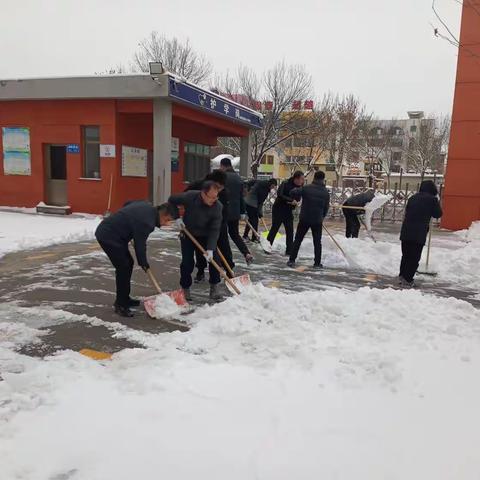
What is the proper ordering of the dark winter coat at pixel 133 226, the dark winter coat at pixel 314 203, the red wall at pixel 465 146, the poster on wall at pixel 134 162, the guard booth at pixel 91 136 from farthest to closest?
the red wall at pixel 465 146 < the poster on wall at pixel 134 162 < the guard booth at pixel 91 136 < the dark winter coat at pixel 314 203 < the dark winter coat at pixel 133 226

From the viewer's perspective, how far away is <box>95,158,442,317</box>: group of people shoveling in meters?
4.60

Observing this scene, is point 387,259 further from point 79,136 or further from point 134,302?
point 79,136

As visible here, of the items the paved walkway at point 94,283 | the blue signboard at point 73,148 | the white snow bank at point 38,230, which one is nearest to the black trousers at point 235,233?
the paved walkway at point 94,283

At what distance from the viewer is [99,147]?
515 inches

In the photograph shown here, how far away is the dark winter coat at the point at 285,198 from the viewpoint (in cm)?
846

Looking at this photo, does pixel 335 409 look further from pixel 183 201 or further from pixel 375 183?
pixel 375 183

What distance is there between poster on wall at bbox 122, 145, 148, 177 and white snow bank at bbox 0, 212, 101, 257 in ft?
5.87

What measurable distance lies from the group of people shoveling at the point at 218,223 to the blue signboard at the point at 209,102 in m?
4.02

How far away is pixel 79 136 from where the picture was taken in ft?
43.1

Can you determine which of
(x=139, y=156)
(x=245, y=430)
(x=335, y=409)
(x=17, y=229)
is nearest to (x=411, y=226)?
(x=335, y=409)

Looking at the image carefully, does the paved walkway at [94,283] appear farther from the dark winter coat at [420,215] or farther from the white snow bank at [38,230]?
the dark winter coat at [420,215]

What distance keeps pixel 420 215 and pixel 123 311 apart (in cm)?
455

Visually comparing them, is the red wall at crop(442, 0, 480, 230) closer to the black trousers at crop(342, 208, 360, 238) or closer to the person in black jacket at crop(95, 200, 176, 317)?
the black trousers at crop(342, 208, 360, 238)

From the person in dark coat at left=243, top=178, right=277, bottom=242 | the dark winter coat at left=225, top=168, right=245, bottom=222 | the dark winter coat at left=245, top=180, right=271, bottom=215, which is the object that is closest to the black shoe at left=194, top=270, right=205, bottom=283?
the dark winter coat at left=225, top=168, right=245, bottom=222
